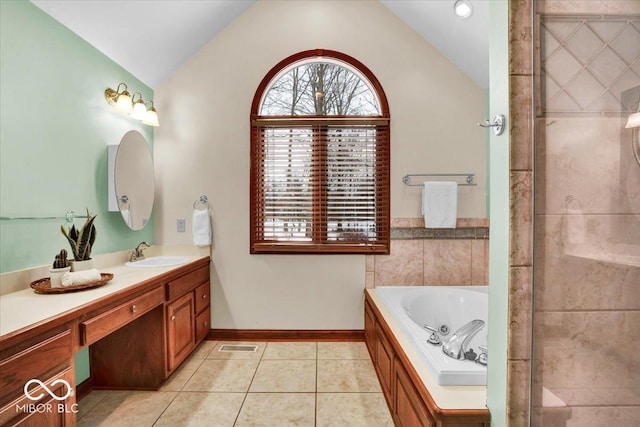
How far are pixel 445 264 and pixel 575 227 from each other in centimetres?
199

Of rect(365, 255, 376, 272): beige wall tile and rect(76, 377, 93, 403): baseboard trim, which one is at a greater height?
rect(365, 255, 376, 272): beige wall tile

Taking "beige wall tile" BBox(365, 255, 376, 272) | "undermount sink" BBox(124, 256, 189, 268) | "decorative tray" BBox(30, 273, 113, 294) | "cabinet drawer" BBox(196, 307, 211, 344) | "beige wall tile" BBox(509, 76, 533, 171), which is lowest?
"cabinet drawer" BBox(196, 307, 211, 344)

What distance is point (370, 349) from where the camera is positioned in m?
2.44

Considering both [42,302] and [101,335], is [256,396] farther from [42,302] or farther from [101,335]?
[42,302]

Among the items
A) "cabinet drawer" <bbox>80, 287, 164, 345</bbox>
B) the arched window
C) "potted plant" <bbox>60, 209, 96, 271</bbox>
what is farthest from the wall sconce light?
"cabinet drawer" <bbox>80, 287, 164, 345</bbox>

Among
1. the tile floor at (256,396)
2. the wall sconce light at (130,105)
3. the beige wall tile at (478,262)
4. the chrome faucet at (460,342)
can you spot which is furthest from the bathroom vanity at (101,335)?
the beige wall tile at (478,262)

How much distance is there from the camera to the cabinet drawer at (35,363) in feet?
3.24

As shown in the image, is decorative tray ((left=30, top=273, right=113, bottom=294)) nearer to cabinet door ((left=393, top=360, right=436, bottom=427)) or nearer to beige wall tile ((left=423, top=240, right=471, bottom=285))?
cabinet door ((left=393, top=360, right=436, bottom=427))

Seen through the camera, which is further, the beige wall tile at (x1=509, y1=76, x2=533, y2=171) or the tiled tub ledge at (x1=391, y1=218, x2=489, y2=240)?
the tiled tub ledge at (x1=391, y1=218, x2=489, y2=240)

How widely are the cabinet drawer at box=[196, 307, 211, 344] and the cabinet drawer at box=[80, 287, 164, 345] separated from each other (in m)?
0.65

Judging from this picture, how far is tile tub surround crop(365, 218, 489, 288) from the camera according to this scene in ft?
9.03

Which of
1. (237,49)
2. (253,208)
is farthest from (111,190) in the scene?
(237,49)

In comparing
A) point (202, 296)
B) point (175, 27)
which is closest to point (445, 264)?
point (202, 296)

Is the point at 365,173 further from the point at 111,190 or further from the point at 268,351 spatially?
the point at 111,190
